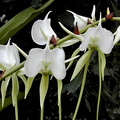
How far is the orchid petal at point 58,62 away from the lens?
1.95ft

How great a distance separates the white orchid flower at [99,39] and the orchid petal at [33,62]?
0.25 ft

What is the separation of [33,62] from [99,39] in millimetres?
134

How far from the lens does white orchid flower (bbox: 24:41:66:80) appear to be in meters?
0.59

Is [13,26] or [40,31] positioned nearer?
[40,31]

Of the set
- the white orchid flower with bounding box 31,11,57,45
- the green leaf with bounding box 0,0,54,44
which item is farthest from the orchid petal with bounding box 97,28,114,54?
the green leaf with bounding box 0,0,54,44

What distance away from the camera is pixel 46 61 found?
62 centimetres

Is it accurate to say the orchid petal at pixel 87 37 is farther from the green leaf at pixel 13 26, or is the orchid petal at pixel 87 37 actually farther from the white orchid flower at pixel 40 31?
the green leaf at pixel 13 26

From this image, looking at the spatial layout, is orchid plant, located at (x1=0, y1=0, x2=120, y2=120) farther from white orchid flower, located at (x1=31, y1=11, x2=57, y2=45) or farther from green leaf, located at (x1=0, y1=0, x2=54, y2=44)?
green leaf, located at (x1=0, y1=0, x2=54, y2=44)

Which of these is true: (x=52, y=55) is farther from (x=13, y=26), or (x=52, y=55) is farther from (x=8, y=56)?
(x=13, y=26)

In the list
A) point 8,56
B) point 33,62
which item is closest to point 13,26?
point 8,56

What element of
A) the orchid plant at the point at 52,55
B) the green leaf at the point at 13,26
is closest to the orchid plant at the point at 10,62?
the orchid plant at the point at 52,55

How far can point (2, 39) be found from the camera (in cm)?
84

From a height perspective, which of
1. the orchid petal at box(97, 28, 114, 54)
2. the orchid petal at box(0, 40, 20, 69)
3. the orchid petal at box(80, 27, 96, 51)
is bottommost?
the orchid petal at box(97, 28, 114, 54)

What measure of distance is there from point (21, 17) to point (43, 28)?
0.67 ft
